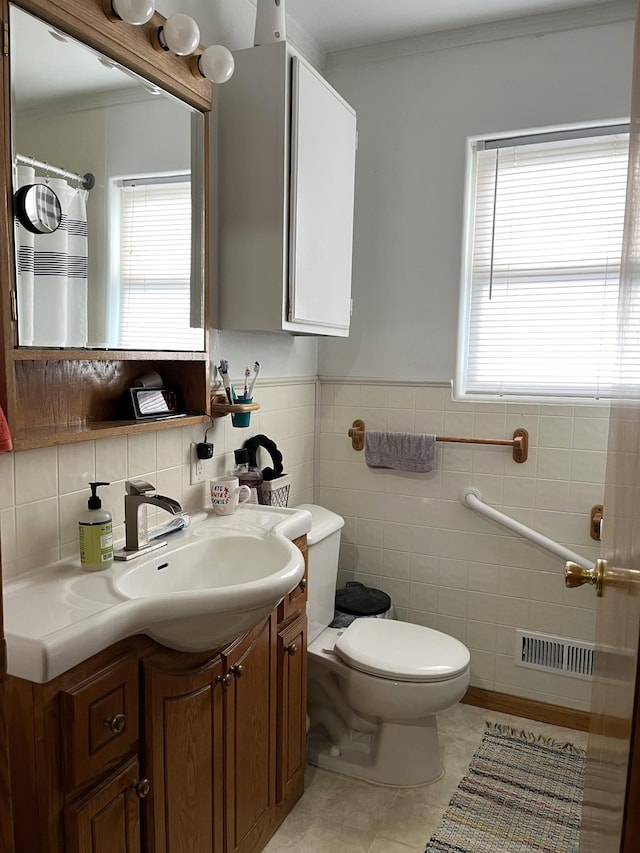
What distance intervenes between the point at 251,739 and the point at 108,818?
1.82ft

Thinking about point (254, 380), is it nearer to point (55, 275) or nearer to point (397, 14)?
point (55, 275)

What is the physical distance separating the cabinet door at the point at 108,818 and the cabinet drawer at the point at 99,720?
4cm

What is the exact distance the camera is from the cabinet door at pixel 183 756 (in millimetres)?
1334

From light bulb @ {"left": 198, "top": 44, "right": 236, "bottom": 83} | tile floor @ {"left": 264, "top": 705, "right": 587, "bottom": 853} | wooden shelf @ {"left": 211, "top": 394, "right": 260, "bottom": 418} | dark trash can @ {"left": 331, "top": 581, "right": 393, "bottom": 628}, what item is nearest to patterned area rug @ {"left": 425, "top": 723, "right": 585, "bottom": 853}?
tile floor @ {"left": 264, "top": 705, "right": 587, "bottom": 853}

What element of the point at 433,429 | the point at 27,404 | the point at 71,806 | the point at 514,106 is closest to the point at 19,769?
the point at 71,806

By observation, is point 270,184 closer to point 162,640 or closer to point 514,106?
point 514,106

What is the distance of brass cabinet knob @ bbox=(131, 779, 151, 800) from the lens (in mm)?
1287

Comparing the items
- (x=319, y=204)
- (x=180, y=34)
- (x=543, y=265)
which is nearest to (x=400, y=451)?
(x=543, y=265)

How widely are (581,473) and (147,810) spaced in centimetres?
183

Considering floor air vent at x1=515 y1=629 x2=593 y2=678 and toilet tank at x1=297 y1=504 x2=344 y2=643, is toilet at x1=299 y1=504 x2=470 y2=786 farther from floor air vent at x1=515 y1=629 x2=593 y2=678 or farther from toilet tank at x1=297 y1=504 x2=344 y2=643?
floor air vent at x1=515 y1=629 x2=593 y2=678

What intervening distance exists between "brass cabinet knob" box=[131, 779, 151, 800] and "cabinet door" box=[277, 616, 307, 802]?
0.60m

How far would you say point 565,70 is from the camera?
2.37 metres

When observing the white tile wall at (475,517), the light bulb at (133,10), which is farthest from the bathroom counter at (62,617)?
the white tile wall at (475,517)

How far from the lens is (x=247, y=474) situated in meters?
2.19
